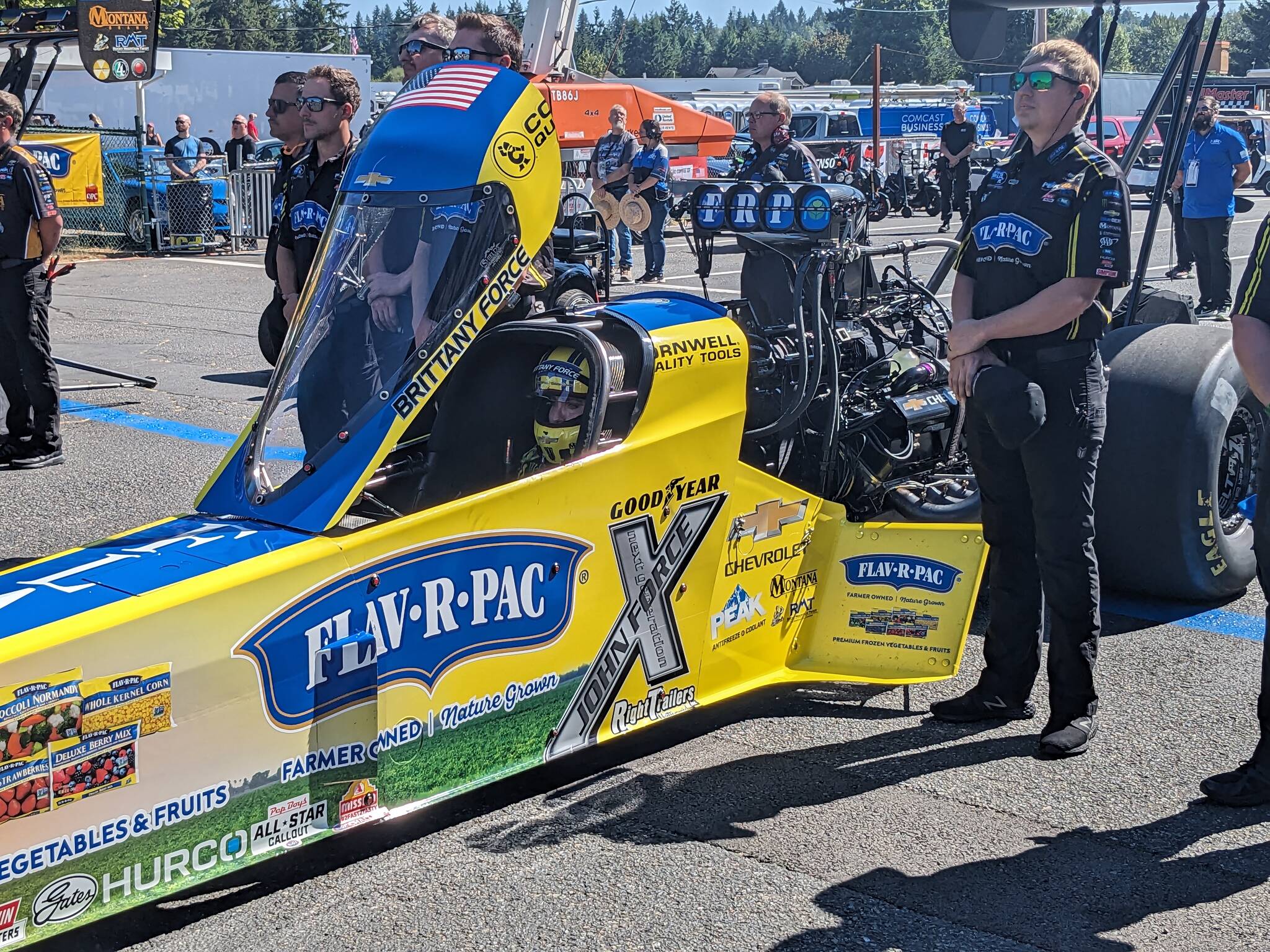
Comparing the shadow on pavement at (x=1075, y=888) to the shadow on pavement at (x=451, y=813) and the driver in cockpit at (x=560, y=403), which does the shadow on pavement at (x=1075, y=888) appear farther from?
the driver in cockpit at (x=560, y=403)

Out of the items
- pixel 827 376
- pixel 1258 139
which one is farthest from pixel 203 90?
pixel 827 376

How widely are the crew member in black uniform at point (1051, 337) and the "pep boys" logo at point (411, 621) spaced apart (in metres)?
1.40

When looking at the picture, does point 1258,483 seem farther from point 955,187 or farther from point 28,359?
point 955,187

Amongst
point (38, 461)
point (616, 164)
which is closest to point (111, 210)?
point (616, 164)

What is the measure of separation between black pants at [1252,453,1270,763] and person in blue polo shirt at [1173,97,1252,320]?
32.8 feet

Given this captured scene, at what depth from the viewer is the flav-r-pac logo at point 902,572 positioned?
15.4ft

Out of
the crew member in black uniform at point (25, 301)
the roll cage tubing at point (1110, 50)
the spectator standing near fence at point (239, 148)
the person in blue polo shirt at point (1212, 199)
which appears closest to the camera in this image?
the roll cage tubing at point (1110, 50)

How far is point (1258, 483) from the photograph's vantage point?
4.10m

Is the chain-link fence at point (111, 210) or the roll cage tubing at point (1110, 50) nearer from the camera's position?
the roll cage tubing at point (1110, 50)

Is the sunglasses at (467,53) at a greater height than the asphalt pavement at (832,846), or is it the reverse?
the sunglasses at (467,53)

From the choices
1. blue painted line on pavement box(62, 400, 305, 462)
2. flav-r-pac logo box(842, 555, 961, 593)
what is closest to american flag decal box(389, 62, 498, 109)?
flav-r-pac logo box(842, 555, 961, 593)

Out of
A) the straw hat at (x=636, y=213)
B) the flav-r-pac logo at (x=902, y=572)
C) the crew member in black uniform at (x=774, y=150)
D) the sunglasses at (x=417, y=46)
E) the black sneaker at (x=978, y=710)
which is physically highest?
the sunglasses at (x=417, y=46)

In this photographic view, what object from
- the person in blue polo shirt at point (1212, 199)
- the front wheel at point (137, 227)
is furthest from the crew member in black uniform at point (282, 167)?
the front wheel at point (137, 227)

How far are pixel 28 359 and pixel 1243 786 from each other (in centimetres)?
639
